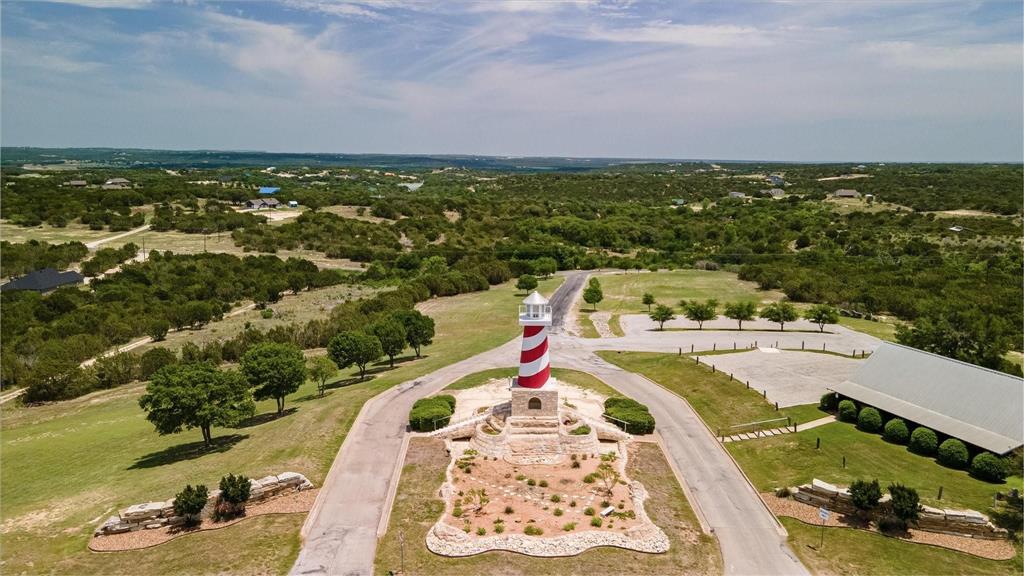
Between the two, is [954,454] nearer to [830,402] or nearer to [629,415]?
[830,402]

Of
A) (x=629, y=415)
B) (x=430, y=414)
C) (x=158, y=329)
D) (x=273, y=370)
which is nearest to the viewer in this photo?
(x=430, y=414)

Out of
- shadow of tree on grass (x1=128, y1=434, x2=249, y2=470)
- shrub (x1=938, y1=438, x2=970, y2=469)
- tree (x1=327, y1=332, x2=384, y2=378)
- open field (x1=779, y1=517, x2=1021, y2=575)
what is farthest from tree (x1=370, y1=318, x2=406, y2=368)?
shrub (x1=938, y1=438, x2=970, y2=469)

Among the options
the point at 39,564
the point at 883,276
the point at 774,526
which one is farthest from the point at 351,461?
the point at 883,276

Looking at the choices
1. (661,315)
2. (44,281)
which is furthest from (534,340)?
(44,281)

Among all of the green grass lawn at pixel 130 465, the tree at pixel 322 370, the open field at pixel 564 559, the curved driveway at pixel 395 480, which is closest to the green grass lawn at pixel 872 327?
the curved driveway at pixel 395 480

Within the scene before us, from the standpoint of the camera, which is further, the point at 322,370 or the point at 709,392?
the point at 322,370

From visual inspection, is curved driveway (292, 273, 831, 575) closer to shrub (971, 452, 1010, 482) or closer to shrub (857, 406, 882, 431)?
shrub (857, 406, 882, 431)
